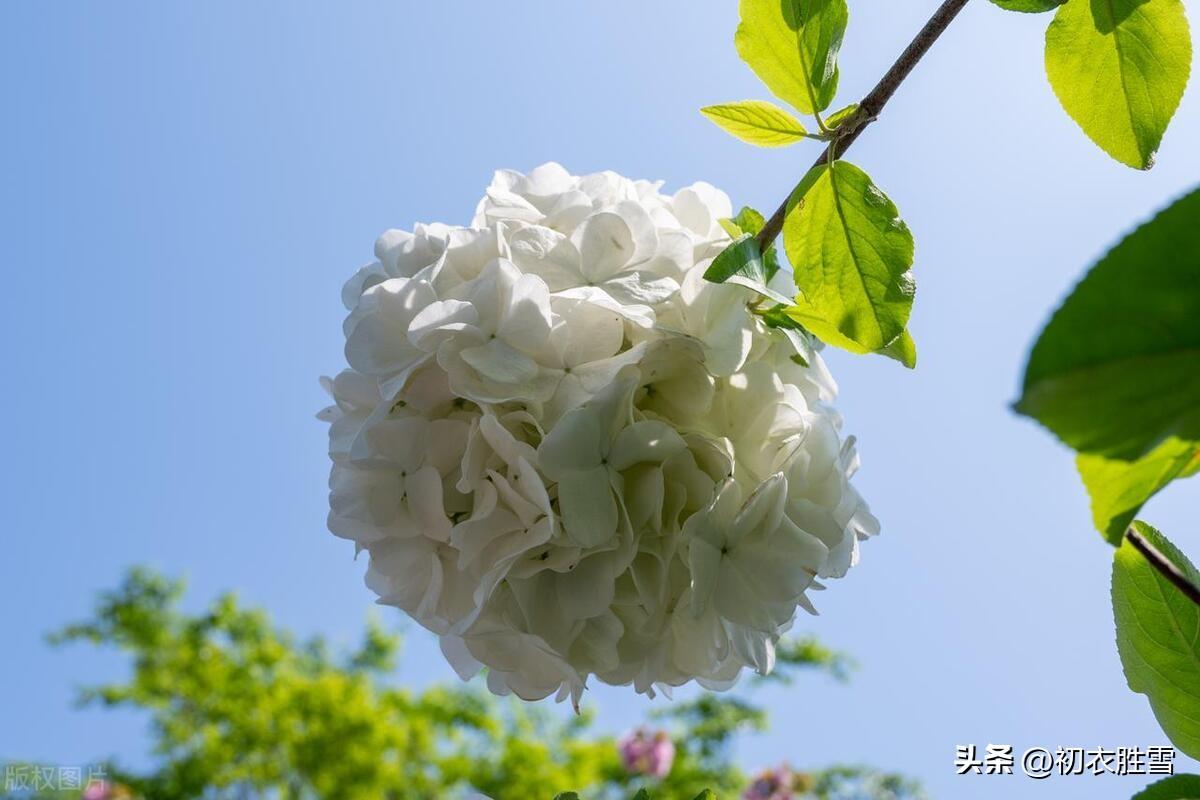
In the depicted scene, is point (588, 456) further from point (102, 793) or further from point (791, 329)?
point (102, 793)

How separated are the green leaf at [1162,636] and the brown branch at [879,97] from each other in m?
0.30

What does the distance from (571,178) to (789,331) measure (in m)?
0.25

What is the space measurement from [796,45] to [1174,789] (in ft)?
1.63

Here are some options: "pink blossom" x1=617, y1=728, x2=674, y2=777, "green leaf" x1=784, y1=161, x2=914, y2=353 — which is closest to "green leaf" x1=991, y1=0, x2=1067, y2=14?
"green leaf" x1=784, y1=161, x2=914, y2=353

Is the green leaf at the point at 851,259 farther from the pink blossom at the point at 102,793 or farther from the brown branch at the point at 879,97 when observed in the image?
the pink blossom at the point at 102,793

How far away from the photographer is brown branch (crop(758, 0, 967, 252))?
2.01 feet

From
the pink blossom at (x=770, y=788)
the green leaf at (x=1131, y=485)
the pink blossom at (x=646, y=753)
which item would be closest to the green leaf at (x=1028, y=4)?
the green leaf at (x=1131, y=485)

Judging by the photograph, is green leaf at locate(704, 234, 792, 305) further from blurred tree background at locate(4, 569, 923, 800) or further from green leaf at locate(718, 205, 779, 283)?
blurred tree background at locate(4, 569, 923, 800)

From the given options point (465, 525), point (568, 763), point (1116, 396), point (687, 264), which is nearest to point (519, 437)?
point (465, 525)

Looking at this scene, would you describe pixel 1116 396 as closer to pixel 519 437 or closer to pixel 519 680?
pixel 519 437

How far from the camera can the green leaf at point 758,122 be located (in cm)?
74

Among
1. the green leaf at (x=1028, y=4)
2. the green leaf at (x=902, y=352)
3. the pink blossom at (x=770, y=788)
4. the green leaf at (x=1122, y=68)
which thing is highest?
the green leaf at (x=1028, y=4)

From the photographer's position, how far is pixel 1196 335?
287mm

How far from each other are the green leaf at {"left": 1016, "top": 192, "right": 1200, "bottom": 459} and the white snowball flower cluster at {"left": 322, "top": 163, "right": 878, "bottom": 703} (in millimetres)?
397
